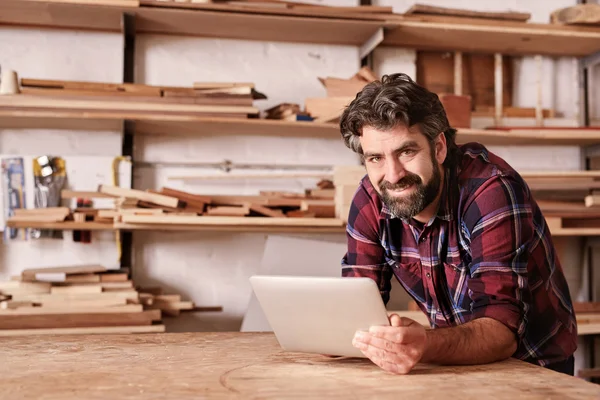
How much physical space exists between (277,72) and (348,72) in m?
0.36

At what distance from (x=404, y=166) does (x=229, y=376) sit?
77 cm

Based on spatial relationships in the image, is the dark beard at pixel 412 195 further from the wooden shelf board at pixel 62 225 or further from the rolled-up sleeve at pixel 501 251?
the wooden shelf board at pixel 62 225

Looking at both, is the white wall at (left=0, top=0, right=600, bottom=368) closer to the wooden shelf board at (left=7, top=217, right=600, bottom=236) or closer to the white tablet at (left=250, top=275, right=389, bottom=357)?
the wooden shelf board at (left=7, top=217, right=600, bottom=236)

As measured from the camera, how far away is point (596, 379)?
341 centimetres

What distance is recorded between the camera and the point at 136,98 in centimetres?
283

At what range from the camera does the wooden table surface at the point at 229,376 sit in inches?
47.4

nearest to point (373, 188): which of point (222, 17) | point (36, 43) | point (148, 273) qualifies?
point (222, 17)

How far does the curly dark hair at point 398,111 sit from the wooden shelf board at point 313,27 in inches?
47.3

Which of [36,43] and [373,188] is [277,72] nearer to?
[36,43]

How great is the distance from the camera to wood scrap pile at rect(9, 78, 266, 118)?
9.11 feet

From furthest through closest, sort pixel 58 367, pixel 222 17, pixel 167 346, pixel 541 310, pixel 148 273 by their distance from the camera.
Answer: pixel 148 273 → pixel 222 17 → pixel 541 310 → pixel 167 346 → pixel 58 367

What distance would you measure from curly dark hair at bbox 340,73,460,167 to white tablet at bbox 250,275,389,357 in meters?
0.57

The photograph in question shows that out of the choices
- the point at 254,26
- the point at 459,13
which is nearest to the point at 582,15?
the point at 459,13

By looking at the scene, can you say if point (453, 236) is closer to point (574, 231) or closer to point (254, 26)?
point (574, 231)
